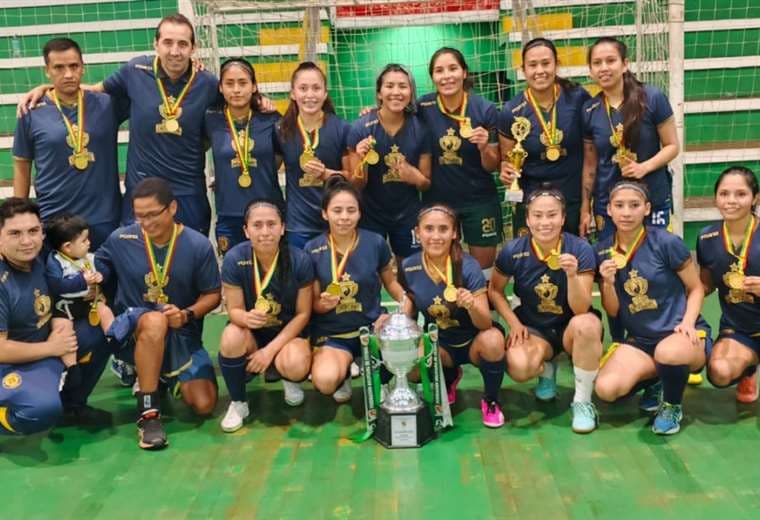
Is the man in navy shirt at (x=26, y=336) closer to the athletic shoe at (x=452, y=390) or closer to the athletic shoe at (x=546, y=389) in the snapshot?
the athletic shoe at (x=452, y=390)

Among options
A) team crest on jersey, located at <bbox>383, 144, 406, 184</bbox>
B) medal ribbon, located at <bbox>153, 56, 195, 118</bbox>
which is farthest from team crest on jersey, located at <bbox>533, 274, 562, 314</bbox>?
medal ribbon, located at <bbox>153, 56, 195, 118</bbox>

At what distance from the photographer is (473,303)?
3.14 m

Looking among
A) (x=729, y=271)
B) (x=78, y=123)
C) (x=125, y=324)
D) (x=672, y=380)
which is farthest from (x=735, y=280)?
(x=78, y=123)

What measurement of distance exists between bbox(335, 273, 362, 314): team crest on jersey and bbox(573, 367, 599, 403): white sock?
40.1 inches

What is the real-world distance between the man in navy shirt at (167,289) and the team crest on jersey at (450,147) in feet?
4.16

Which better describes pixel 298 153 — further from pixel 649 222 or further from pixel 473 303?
pixel 649 222

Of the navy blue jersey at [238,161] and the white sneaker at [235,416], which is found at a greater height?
the navy blue jersey at [238,161]

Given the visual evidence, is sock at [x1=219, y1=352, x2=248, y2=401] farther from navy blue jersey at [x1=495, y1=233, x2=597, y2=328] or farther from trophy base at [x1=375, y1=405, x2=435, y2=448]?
navy blue jersey at [x1=495, y1=233, x2=597, y2=328]

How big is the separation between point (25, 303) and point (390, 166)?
5.88 feet

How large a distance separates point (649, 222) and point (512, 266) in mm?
812

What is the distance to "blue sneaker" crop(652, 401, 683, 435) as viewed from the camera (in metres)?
3.04

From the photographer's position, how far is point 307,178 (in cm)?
374

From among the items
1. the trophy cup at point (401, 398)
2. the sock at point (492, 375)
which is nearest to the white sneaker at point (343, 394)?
the trophy cup at point (401, 398)

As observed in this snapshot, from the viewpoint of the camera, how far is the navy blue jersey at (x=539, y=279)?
10.8ft
